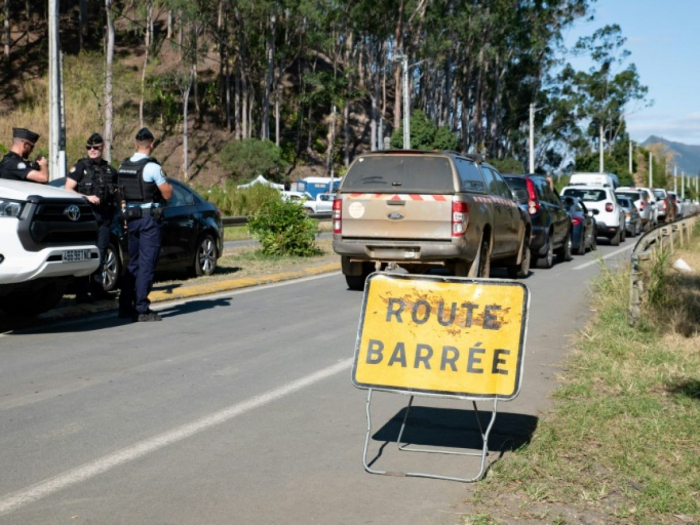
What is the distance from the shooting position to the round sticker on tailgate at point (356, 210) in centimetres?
1358

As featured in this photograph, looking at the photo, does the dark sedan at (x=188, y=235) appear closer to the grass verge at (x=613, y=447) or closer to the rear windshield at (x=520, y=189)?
the rear windshield at (x=520, y=189)

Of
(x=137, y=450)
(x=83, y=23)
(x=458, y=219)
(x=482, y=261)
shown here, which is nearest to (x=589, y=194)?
(x=482, y=261)

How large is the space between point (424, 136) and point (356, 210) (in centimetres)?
5042

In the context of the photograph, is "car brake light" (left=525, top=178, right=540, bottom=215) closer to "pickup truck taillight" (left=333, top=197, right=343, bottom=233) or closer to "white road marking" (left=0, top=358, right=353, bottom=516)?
"pickup truck taillight" (left=333, top=197, right=343, bottom=233)

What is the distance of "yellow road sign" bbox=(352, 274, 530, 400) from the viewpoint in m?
5.57

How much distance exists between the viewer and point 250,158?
195 ft

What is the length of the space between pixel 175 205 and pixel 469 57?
57399 millimetres

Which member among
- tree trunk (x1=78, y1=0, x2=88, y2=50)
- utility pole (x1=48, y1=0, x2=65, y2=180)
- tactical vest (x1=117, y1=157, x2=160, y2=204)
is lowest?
tactical vest (x1=117, y1=157, x2=160, y2=204)

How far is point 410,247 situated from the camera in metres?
13.4

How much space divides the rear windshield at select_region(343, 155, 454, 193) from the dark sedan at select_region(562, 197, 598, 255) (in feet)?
31.3

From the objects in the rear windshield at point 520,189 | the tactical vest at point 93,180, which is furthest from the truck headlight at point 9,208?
the rear windshield at point 520,189

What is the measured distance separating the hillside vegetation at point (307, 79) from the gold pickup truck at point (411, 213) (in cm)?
3726

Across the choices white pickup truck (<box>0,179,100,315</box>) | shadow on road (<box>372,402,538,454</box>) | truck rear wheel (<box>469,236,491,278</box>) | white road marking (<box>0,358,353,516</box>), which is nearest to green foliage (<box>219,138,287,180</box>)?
truck rear wheel (<box>469,236,491,278</box>)

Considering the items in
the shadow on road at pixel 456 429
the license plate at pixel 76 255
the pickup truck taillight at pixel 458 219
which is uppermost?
the pickup truck taillight at pixel 458 219
